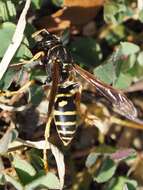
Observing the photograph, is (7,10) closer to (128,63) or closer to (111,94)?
(111,94)

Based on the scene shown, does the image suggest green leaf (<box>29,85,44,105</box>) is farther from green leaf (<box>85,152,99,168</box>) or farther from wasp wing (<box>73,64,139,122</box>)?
green leaf (<box>85,152,99,168</box>)

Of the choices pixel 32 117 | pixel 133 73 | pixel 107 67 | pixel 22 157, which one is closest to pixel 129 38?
pixel 133 73

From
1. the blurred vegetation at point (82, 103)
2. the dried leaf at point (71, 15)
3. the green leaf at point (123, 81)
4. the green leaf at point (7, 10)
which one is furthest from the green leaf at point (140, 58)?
the green leaf at point (7, 10)

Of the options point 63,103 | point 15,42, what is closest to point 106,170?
point 63,103

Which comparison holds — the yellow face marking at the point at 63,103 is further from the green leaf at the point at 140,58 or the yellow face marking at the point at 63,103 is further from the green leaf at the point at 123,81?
the green leaf at the point at 140,58

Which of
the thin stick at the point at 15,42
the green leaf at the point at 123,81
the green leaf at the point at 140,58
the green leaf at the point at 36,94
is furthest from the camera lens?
the green leaf at the point at 140,58

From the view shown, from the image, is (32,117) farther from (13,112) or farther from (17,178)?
(17,178)
